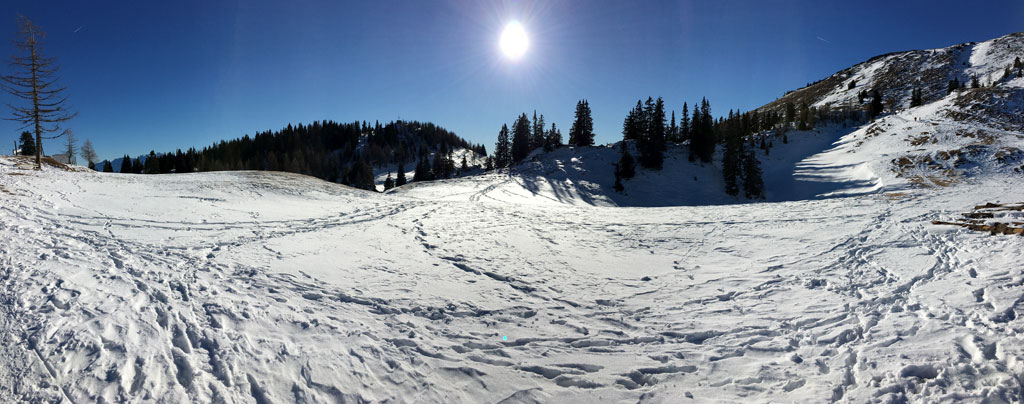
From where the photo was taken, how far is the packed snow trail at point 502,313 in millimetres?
4797

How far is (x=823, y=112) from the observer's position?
80.6 metres

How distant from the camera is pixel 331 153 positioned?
5458 inches

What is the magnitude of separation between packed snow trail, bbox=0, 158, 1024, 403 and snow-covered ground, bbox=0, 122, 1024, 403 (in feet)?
0.13

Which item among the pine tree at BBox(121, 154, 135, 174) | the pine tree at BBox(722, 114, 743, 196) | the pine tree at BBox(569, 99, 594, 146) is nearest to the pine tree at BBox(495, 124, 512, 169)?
the pine tree at BBox(569, 99, 594, 146)

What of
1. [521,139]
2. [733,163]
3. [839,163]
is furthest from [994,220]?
[521,139]

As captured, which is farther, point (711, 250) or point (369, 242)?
point (369, 242)

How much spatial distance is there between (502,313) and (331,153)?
151m

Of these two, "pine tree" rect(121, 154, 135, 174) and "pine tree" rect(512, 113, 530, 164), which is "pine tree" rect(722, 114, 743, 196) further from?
→ "pine tree" rect(121, 154, 135, 174)

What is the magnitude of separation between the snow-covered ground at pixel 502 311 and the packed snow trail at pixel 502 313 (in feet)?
0.13

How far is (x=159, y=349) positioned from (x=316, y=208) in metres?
15.1

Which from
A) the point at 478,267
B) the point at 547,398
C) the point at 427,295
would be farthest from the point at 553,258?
the point at 547,398

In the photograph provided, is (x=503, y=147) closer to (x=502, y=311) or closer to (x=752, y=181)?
(x=752, y=181)

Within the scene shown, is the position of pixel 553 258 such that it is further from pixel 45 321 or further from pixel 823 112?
pixel 823 112

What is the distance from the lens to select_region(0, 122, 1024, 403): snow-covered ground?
4.80 m
